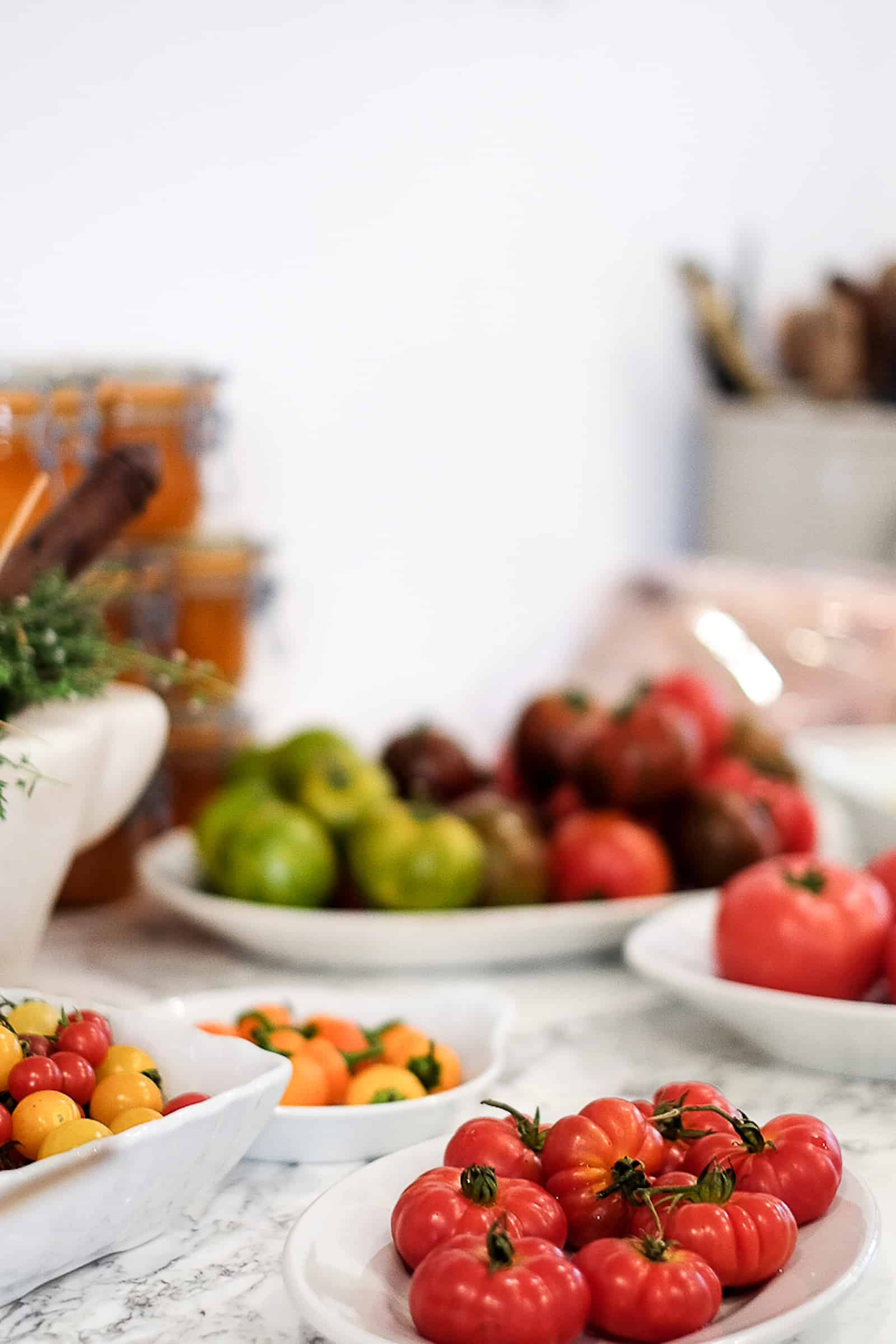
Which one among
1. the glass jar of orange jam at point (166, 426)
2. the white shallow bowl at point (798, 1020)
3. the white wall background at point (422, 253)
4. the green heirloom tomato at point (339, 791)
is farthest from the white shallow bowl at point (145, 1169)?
the white wall background at point (422, 253)

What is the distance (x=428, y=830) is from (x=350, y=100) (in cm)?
134

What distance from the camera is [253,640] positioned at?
2055 mm

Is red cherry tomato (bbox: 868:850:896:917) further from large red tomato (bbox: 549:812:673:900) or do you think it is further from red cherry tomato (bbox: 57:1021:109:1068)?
red cherry tomato (bbox: 57:1021:109:1068)

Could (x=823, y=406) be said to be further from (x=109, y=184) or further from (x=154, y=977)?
(x=154, y=977)

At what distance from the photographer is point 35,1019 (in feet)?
2.43

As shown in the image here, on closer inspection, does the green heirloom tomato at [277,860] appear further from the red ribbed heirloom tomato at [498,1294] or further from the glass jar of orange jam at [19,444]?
the red ribbed heirloom tomato at [498,1294]

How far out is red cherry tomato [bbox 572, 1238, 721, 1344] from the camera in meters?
0.56

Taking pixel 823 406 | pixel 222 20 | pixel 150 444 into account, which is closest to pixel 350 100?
pixel 222 20

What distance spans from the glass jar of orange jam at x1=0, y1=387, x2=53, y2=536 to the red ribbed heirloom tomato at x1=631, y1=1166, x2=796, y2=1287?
0.79 meters

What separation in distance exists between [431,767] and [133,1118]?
26.5 inches

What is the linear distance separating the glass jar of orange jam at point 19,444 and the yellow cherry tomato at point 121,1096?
61cm

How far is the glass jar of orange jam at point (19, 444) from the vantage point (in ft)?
3.91

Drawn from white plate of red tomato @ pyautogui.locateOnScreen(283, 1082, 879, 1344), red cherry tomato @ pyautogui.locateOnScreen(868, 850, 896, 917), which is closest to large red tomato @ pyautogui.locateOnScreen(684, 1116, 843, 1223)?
white plate of red tomato @ pyautogui.locateOnScreen(283, 1082, 879, 1344)

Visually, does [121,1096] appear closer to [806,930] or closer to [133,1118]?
[133,1118]
